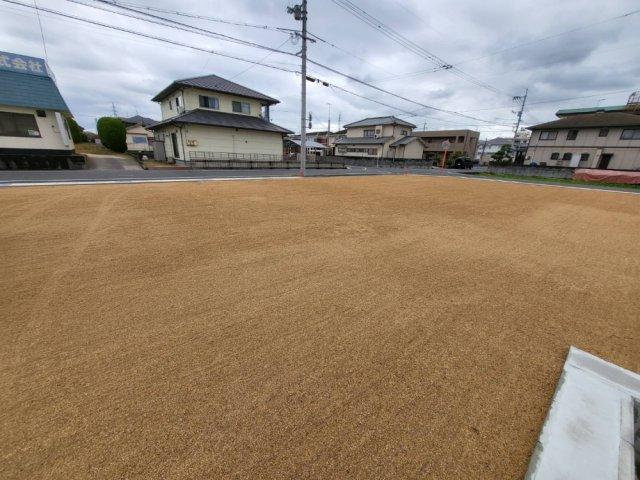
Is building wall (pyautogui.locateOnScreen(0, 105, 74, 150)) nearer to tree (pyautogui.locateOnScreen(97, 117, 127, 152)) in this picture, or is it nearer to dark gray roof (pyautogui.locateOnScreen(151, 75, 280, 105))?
dark gray roof (pyautogui.locateOnScreen(151, 75, 280, 105))

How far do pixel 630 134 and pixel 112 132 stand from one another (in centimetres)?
4417

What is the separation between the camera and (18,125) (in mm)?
13383

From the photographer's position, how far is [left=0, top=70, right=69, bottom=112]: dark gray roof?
42.8 ft

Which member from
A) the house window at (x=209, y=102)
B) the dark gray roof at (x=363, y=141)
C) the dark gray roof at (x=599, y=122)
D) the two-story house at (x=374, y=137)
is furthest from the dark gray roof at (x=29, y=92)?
the dark gray roof at (x=599, y=122)

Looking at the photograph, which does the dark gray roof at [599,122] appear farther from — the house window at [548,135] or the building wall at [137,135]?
the building wall at [137,135]

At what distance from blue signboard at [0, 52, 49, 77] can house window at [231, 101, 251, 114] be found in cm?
1097

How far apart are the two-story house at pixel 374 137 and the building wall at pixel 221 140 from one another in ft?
70.0

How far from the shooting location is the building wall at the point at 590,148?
2219cm

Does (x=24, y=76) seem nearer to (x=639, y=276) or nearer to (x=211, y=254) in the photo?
(x=211, y=254)

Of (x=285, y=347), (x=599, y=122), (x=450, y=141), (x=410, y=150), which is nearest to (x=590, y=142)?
(x=599, y=122)

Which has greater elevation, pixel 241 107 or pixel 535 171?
pixel 241 107

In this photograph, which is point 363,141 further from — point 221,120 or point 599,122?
point 221,120

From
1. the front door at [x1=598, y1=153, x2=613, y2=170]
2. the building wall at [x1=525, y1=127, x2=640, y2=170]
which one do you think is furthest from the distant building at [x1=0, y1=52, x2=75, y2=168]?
the front door at [x1=598, y1=153, x2=613, y2=170]

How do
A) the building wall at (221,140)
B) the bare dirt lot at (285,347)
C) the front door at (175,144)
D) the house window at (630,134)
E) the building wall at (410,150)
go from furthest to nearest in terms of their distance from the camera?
1. the building wall at (410,150)
2. the house window at (630,134)
3. the front door at (175,144)
4. the building wall at (221,140)
5. the bare dirt lot at (285,347)
